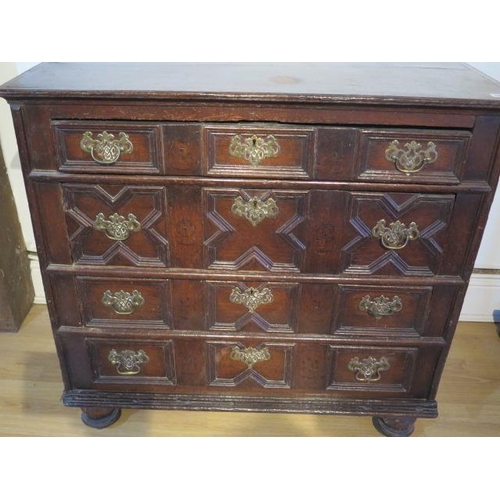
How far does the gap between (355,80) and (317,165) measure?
260mm

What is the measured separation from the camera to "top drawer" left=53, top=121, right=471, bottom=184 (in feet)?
3.92

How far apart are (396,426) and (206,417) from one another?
0.63m

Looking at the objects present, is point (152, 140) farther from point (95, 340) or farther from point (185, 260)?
point (95, 340)

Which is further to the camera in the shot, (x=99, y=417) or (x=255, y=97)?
(x=99, y=417)

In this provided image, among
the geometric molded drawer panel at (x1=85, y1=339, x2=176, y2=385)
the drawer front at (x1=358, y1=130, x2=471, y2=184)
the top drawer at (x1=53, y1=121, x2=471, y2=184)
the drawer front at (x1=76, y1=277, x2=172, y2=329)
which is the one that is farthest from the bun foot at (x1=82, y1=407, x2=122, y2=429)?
the drawer front at (x1=358, y1=130, x2=471, y2=184)

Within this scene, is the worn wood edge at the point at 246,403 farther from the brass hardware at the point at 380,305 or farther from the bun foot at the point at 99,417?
the brass hardware at the point at 380,305

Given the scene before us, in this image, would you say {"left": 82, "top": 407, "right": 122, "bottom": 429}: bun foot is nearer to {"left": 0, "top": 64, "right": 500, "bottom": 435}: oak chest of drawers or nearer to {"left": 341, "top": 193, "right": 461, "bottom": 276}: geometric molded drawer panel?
{"left": 0, "top": 64, "right": 500, "bottom": 435}: oak chest of drawers

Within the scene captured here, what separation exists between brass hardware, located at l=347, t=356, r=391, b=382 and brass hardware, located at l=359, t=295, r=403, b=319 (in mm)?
173

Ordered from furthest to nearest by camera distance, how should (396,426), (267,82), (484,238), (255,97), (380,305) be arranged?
1. (484,238)
2. (396,426)
3. (380,305)
4. (267,82)
5. (255,97)

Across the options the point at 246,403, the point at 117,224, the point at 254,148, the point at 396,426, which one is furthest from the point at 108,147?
the point at 396,426

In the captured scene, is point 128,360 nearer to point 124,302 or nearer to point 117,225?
point 124,302

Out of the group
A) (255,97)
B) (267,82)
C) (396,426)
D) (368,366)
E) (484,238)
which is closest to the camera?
(255,97)

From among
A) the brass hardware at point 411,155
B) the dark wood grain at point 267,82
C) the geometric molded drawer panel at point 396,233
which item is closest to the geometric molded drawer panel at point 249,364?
the geometric molded drawer panel at point 396,233

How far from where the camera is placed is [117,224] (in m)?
1.31
